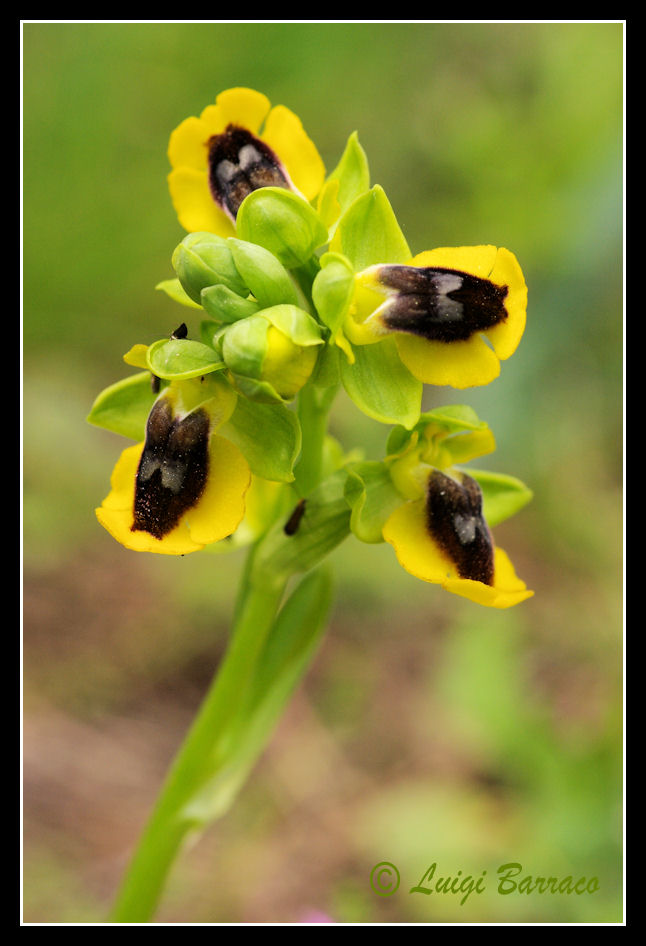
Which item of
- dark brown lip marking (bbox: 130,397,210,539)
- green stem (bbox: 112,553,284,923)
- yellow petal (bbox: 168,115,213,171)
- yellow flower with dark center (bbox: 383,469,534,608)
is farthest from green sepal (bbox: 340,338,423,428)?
yellow petal (bbox: 168,115,213,171)

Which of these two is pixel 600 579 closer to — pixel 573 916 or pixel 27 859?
pixel 573 916

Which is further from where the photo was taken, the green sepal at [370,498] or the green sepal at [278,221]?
the green sepal at [370,498]

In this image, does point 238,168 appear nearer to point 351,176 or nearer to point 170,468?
point 351,176

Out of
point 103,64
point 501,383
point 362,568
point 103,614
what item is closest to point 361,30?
point 103,64

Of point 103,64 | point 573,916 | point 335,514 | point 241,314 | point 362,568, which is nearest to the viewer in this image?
point 241,314

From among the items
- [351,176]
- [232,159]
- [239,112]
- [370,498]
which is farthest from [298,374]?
[239,112]

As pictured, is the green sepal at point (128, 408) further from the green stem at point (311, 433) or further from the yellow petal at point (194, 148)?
the yellow petal at point (194, 148)

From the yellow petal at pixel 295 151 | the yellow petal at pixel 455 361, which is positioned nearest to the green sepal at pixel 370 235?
the yellow petal at pixel 455 361
